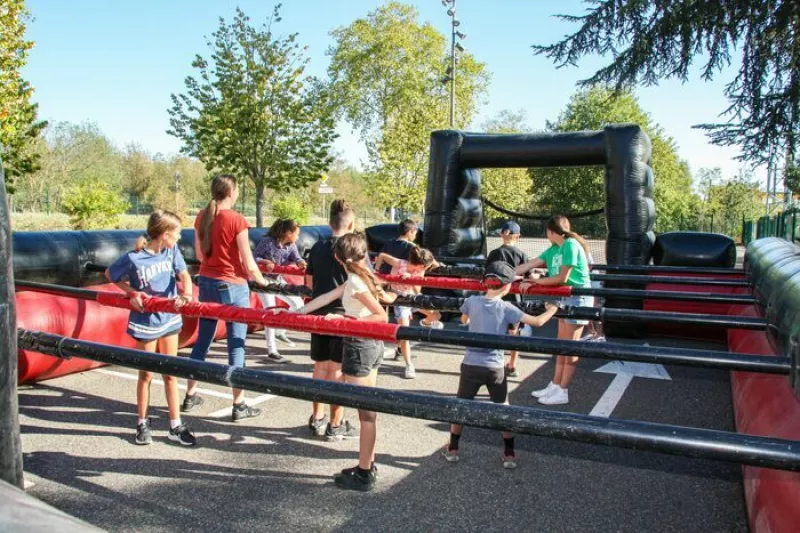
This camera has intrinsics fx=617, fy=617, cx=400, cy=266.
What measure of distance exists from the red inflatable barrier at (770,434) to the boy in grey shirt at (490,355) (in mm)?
1291

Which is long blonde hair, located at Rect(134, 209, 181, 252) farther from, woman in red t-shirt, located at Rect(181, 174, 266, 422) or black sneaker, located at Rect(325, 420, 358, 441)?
black sneaker, located at Rect(325, 420, 358, 441)

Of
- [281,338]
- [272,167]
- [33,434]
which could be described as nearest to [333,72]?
[272,167]

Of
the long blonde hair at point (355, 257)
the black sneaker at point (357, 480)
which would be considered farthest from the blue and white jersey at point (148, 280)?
the black sneaker at point (357, 480)

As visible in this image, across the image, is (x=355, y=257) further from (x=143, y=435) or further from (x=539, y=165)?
(x=539, y=165)

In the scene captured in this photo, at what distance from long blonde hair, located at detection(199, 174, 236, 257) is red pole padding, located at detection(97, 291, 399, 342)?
0.98 metres

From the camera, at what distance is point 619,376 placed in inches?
249

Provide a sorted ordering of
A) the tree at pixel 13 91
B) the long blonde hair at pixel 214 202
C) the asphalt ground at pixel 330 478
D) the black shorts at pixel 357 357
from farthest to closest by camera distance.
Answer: the tree at pixel 13 91
the long blonde hair at pixel 214 202
the black shorts at pixel 357 357
the asphalt ground at pixel 330 478

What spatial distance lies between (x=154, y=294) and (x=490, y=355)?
8.07 ft

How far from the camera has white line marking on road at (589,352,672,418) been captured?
5383mm

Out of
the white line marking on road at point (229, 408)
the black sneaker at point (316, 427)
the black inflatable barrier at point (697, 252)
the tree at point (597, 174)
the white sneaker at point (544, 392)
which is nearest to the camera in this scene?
the black sneaker at point (316, 427)

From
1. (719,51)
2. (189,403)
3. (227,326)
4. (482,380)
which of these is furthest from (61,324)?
(719,51)

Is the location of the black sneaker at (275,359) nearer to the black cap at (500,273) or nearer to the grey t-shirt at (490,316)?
the grey t-shirt at (490,316)

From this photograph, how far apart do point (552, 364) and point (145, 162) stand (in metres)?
51.7

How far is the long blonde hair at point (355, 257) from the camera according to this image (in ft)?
12.8
